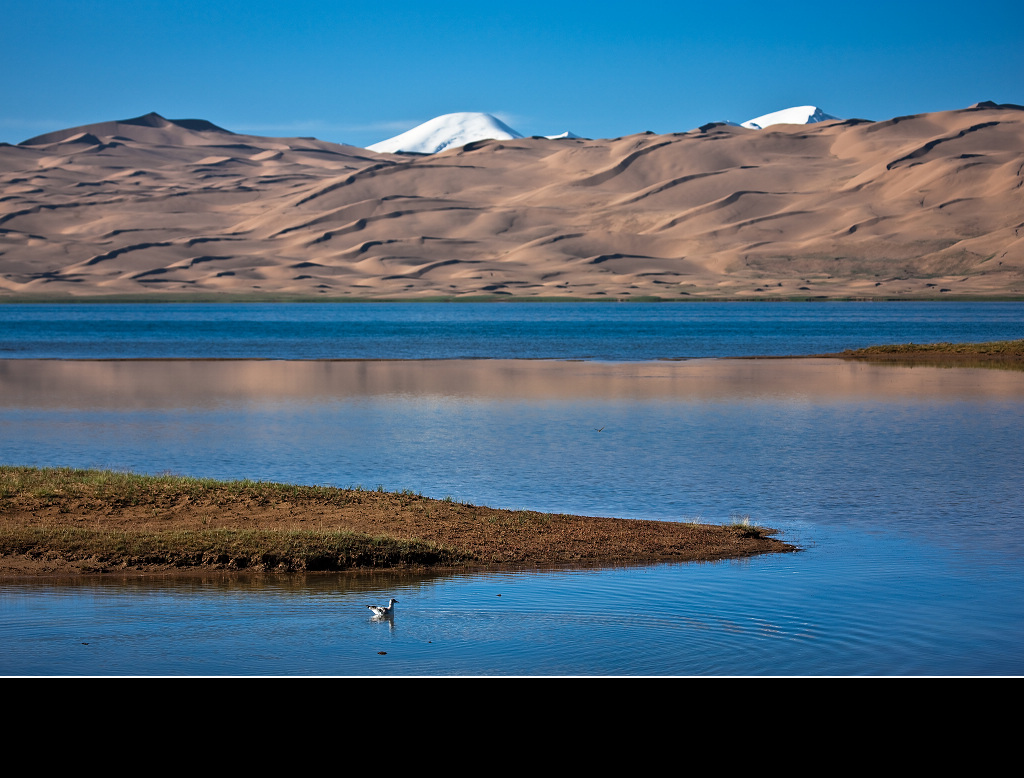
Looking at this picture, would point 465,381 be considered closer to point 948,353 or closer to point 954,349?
point 948,353

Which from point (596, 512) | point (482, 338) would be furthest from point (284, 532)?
point (482, 338)

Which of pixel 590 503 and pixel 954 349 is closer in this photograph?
pixel 590 503

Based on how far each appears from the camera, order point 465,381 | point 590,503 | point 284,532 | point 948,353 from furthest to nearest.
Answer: point 948,353
point 465,381
point 590,503
point 284,532

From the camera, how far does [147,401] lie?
4025 centimetres

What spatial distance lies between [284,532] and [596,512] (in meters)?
5.44

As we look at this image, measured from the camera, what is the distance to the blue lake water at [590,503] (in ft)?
34.1

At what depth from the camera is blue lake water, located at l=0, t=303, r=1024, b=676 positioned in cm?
1039

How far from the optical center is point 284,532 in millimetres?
14906

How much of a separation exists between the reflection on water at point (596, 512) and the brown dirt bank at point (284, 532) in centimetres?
71

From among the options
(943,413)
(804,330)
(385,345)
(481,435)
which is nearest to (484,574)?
(481,435)

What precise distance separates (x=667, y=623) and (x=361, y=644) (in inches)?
119

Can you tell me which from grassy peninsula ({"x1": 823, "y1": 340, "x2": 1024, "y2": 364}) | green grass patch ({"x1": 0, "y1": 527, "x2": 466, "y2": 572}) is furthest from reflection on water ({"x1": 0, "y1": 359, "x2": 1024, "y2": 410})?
green grass patch ({"x1": 0, "y1": 527, "x2": 466, "y2": 572})

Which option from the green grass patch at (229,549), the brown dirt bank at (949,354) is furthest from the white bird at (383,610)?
the brown dirt bank at (949,354)

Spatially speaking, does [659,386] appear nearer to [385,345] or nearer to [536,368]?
[536,368]
